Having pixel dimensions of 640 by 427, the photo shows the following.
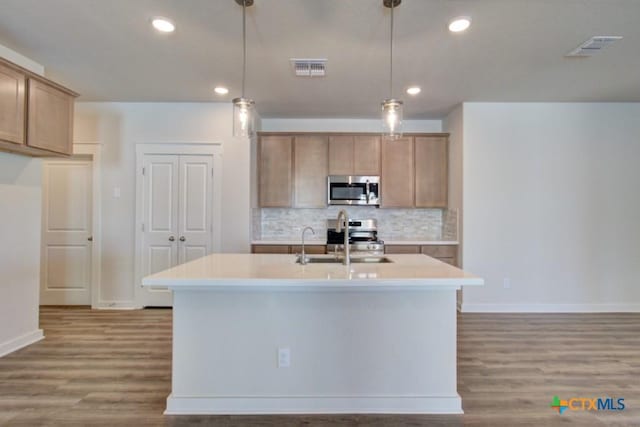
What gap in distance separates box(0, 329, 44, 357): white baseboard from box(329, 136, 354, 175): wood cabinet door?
12.0 ft

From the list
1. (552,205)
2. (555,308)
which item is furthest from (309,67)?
(555,308)

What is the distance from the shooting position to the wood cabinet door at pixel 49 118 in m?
2.81

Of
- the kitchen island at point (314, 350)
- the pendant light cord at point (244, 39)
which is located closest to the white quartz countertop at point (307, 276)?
the kitchen island at point (314, 350)

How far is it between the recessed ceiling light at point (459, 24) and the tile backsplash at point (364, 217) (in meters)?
2.85

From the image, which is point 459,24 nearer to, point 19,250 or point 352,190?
point 352,190

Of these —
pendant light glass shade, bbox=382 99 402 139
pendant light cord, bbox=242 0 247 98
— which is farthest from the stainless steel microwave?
pendant light glass shade, bbox=382 99 402 139

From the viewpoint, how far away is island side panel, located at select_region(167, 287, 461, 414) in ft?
6.92

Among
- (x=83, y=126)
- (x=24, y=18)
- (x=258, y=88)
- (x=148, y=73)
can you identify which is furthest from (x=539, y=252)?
(x=83, y=126)

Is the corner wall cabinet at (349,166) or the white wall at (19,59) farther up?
the white wall at (19,59)

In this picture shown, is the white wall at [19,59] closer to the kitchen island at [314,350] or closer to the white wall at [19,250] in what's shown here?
the white wall at [19,250]

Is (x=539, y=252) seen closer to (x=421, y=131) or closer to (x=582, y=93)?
→ (x=582, y=93)

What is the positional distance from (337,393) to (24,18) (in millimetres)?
3331

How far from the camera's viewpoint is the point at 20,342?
3.10 meters

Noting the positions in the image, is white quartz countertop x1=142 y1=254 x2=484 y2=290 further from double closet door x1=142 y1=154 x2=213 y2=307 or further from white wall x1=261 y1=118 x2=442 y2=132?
white wall x1=261 y1=118 x2=442 y2=132
